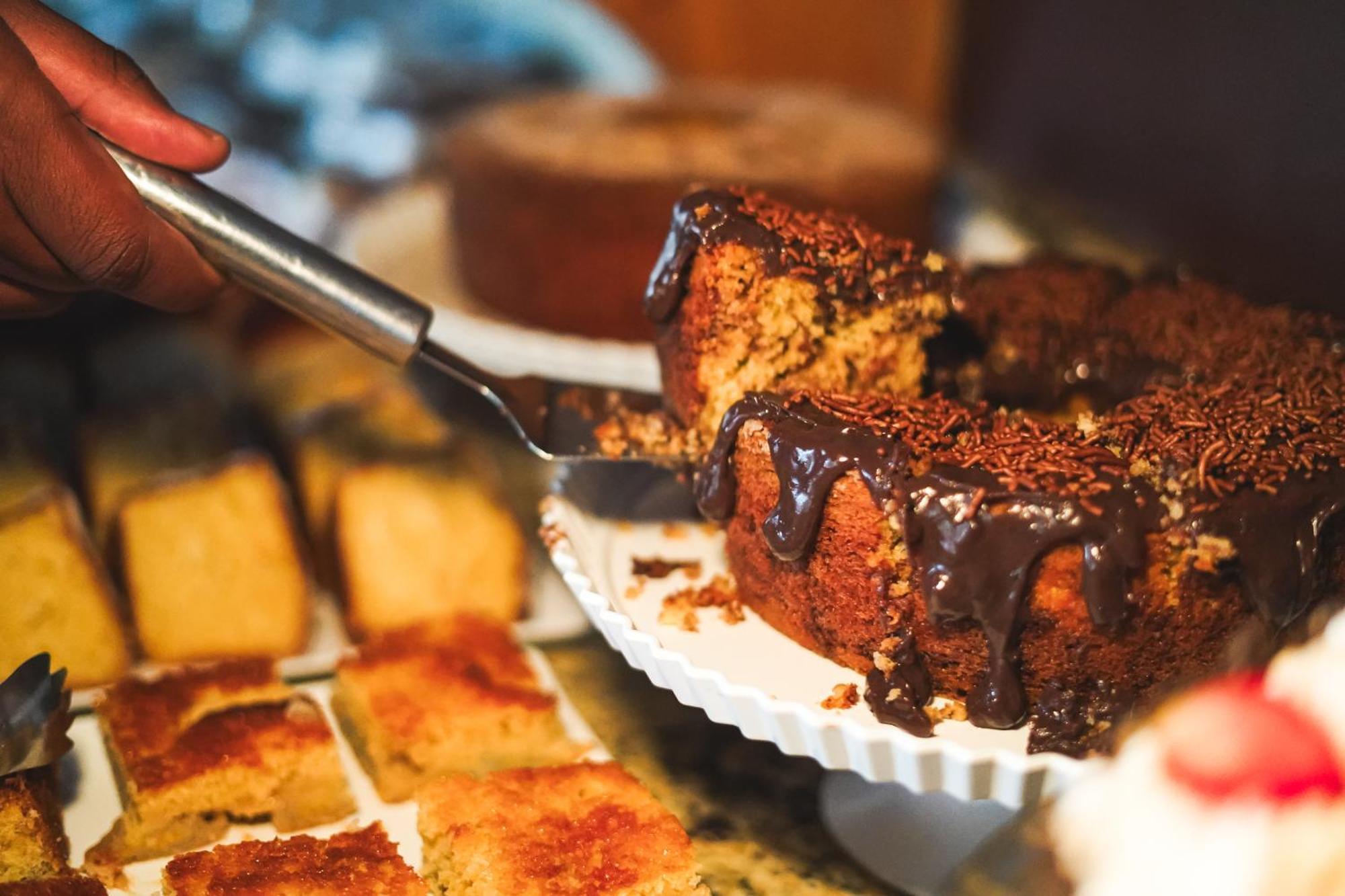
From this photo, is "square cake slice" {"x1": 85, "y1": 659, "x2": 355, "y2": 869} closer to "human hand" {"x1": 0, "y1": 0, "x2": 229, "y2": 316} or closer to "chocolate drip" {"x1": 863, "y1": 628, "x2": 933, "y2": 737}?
"human hand" {"x1": 0, "y1": 0, "x2": 229, "y2": 316}

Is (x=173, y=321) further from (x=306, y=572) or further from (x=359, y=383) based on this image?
(x=306, y=572)

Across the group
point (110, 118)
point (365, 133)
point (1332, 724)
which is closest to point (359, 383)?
point (110, 118)

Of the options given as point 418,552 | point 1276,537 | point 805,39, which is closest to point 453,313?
point 418,552

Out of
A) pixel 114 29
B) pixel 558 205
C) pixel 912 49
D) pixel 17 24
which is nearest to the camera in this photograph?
pixel 17 24

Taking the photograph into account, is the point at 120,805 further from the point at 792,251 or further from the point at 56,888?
the point at 792,251

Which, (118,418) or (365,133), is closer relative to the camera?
(118,418)

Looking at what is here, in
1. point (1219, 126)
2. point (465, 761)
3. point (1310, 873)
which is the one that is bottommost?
point (465, 761)

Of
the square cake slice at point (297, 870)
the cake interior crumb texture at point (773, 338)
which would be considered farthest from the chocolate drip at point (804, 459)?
the square cake slice at point (297, 870)
